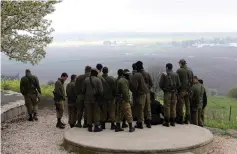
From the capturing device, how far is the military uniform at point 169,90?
12.5 m

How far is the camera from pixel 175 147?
33.6 ft

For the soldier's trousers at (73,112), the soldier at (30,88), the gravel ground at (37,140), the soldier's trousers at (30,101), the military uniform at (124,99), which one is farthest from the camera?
the soldier's trousers at (30,101)

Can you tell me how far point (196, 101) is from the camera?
43.9ft

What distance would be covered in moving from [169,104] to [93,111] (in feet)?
8.17

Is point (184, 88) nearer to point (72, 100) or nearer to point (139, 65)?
point (139, 65)

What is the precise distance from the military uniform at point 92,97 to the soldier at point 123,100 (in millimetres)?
583

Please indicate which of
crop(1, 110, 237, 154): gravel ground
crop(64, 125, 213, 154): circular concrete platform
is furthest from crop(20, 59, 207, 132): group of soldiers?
crop(1, 110, 237, 154): gravel ground

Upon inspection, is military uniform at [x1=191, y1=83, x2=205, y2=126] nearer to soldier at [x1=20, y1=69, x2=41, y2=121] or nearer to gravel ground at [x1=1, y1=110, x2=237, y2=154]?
gravel ground at [x1=1, y1=110, x2=237, y2=154]

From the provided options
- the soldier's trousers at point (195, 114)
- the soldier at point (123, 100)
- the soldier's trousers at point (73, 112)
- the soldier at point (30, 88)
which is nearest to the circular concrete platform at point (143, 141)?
the soldier at point (123, 100)

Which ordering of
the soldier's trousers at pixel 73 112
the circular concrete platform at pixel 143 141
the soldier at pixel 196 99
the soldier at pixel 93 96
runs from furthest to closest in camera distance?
the soldier at pixel 196 99 < the soldier's trousers at pixel 73 112 < the soldier at pixel 93 96 < the circular concrete platform at pixel 143 141

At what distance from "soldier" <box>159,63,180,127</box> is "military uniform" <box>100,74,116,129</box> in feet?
5.26

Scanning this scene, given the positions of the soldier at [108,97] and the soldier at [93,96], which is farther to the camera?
the soldier at [108,97]

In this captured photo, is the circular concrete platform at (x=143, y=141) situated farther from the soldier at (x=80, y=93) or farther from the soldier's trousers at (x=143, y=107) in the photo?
the soldier at (x=80, y=93)

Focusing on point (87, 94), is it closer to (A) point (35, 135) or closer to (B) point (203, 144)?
(A) point (35, 135)
